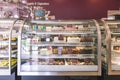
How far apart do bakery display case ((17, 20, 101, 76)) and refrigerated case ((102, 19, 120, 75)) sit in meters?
0.18

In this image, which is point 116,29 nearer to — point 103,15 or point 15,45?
point 15,45

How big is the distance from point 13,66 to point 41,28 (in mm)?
846

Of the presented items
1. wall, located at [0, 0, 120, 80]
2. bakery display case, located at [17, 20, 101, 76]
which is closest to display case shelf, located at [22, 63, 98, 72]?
bakery display case, located at [17, 20, 101, 76]

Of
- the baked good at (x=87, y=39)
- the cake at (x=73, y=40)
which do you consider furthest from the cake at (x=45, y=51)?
the baked good at (x=87, y=39)

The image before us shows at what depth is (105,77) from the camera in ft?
12.9

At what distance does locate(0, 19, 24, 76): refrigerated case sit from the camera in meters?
3.71

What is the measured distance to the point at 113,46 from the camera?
409 cm

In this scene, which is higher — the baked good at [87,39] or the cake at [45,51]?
the baked good at [87,39]

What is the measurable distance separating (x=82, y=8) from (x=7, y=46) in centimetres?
406

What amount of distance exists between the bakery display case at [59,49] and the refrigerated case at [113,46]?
0.59 ft

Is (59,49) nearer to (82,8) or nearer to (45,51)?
(45,51)

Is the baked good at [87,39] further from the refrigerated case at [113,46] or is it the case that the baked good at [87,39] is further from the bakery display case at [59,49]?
the refrigerated case at [113,46]

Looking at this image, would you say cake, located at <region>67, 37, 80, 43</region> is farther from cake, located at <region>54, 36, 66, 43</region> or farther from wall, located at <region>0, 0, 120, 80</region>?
wall, located at <region>0, 0, 120, 80</region>

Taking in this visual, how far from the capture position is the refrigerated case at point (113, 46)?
3.73 metres
